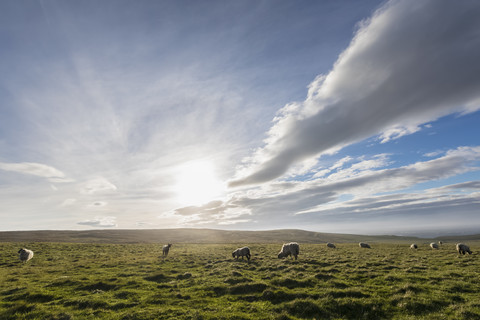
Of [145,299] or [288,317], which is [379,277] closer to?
[288,317]

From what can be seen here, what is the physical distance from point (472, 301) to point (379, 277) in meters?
6.79

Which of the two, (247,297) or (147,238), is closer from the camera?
(247,297)

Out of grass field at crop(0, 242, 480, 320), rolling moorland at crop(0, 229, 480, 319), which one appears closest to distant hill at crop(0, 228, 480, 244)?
rolling moorland at crop(0, 229, 480, 319)

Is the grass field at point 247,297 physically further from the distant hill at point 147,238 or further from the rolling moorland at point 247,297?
the distant hill at point 147,238

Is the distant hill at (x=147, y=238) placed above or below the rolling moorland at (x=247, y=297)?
below

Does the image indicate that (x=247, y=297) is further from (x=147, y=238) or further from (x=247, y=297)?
(x=147, y=238)

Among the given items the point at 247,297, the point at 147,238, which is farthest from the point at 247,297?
the point at 147,238

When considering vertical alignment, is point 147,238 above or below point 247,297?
below

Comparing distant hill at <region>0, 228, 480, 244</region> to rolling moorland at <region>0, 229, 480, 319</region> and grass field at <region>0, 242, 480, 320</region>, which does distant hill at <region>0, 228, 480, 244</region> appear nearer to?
rolling moorland at <region>0, 229, 480, 319</region>

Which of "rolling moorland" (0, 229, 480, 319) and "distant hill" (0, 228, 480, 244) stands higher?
"rolling moorland" (0, 229, 480, 319)

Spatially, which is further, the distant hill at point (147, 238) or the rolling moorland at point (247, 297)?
the distant hill at point (147, 238)

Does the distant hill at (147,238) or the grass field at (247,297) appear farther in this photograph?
the distant hill at (147,238)

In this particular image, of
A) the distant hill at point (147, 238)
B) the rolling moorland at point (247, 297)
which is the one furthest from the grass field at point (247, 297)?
the distant hill at point (147, 238)

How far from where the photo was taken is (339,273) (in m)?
19.8
